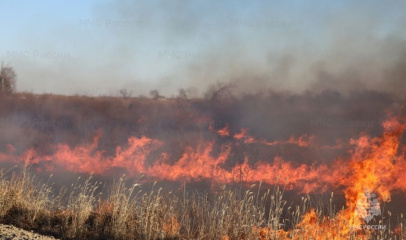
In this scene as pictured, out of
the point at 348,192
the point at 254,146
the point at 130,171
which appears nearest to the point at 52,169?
the point at 130,171

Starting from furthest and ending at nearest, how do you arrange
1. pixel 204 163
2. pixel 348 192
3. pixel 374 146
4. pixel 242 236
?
pixel 204 163
pixel 374 146
pixel 348 192
pixel 242 236

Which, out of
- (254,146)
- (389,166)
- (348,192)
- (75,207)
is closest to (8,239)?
(75,207)

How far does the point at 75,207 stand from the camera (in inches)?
372

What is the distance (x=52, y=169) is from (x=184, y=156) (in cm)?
1064

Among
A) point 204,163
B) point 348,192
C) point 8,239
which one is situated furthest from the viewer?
point 204,163

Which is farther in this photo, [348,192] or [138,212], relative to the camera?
[348,192]

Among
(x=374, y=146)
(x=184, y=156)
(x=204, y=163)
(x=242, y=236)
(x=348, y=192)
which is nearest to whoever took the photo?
(x=242, y=236)

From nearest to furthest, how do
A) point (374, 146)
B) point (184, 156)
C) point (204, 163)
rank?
point (374, 146) → point (204, 163) → point (184, 156)

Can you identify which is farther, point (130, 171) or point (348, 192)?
point (130, 171)

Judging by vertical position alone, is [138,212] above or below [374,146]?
below

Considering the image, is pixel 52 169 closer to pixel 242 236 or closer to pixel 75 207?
pixel 75 207

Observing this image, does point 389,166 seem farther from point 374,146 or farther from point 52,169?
point 52,169

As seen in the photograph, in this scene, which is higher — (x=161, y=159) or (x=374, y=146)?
(x=374, y=146)

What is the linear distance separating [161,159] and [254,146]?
7.58 m
